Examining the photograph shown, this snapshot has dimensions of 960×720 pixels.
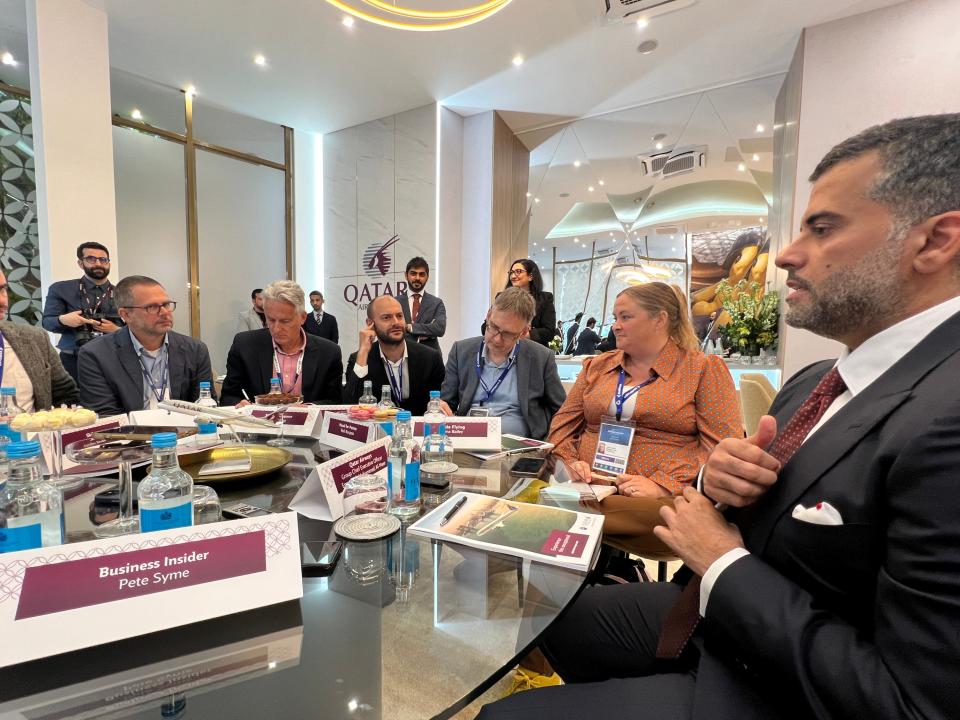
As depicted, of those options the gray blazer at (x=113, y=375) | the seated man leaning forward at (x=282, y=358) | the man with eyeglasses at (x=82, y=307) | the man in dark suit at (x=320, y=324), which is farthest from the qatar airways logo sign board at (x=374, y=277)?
the gray blazer at (x=113, y=375)

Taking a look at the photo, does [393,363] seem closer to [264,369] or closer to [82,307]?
[264,369]

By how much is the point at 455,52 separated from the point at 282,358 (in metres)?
3.94

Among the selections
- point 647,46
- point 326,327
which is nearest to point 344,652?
point 326,327

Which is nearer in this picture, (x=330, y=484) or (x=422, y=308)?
(x=330, y=484)

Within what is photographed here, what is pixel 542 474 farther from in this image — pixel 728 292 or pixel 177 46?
pixel 177 46

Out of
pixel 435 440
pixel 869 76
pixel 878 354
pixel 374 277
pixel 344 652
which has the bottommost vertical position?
pixel 344 652

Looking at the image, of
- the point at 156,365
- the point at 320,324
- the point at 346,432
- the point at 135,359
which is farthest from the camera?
the point at 320,324

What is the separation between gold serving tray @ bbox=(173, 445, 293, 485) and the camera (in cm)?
132

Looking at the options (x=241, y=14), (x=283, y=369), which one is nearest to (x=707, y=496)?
(x=283, y=369)

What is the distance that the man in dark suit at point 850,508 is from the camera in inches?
24.1

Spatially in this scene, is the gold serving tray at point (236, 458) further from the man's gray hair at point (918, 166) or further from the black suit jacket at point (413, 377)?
the man's gray hair at point (918, 166)

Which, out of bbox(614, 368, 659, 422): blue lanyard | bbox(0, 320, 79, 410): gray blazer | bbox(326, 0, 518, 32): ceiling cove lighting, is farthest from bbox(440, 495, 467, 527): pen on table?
bbox(326, 0, 518, 32): ceiling cove lighting

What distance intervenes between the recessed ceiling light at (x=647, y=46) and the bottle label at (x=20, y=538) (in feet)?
18.5

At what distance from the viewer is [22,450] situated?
0.80m
